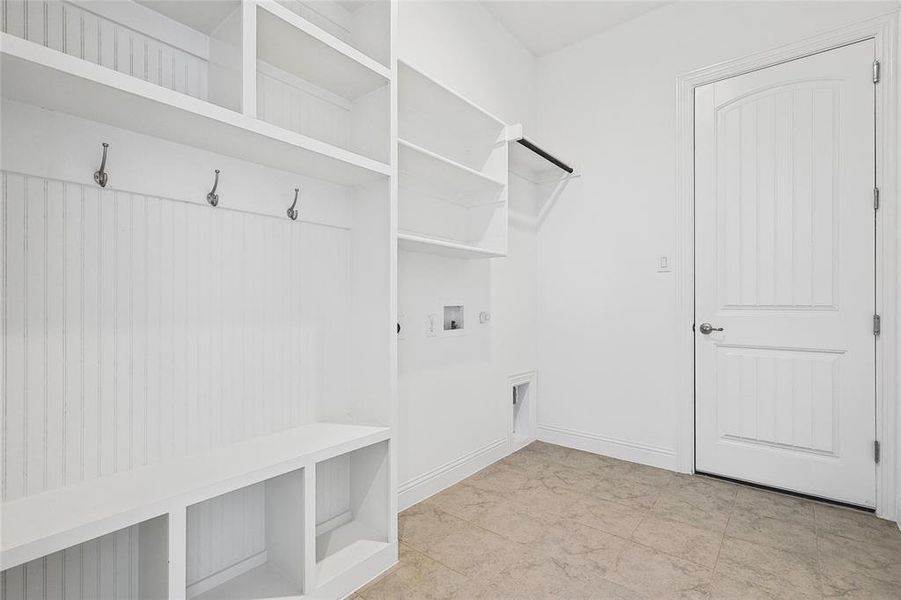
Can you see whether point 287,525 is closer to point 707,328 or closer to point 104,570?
point 104,570

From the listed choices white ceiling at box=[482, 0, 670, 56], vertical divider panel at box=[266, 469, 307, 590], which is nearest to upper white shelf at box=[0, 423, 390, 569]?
vertical divider panel at box=[266, 469, 307, 590]

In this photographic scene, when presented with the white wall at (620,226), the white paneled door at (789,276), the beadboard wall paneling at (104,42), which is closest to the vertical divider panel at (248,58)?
the beadboard wall paneling at (104,42)

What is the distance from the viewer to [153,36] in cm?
131

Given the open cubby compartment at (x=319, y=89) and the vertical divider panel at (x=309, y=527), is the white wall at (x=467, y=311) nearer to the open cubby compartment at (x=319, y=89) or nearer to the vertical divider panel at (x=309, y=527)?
the open cubby compartment at (x=319, y=89)

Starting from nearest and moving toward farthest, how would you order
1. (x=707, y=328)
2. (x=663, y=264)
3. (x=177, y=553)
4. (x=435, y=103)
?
(x=177, y=553)
(x=435, y=103)
(x=707, y=328)
(x=663, y=264)

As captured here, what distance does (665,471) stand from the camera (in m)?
2.70

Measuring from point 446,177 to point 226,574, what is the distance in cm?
190

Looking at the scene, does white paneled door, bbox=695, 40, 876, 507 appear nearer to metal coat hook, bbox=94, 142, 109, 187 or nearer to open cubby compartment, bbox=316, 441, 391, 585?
open cubby compartment, bbox=316, 441, 391, 585

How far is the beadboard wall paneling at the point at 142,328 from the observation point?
1105mm

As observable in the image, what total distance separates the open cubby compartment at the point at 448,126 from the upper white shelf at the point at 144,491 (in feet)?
4.50

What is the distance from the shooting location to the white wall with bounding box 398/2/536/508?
7.30 ft

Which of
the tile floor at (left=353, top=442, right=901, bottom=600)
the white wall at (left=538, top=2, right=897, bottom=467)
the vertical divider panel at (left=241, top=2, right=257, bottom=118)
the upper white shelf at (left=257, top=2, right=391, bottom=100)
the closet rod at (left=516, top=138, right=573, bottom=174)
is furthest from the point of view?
the white wall at (left=538, top=2, right=897, bottom=467)

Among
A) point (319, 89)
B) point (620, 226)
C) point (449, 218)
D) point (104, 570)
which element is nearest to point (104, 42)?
point (319, 89)

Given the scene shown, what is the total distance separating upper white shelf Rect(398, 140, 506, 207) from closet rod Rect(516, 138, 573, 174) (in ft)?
1.13
